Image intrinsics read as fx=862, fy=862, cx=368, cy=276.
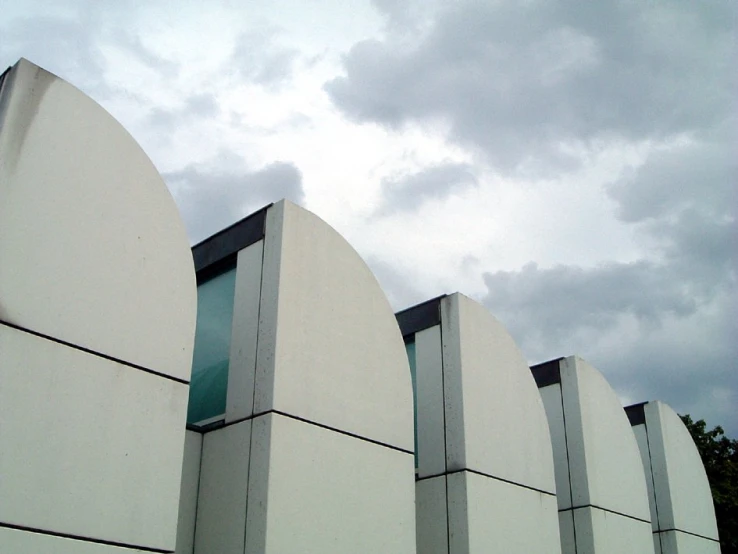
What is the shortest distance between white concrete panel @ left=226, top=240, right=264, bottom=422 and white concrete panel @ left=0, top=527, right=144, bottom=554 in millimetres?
2799

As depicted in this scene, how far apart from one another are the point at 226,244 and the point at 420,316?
4072 millimetres

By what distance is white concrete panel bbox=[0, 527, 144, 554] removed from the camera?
26.2 feet

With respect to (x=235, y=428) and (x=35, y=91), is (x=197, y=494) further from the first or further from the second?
(x=35, y=91)

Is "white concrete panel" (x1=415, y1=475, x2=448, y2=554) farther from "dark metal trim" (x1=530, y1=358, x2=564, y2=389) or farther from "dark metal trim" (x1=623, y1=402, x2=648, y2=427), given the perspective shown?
"dark metal trim" (x1=623, y1=402, x2=648, y2=427)

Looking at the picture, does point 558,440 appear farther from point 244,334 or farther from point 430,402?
point 244,334

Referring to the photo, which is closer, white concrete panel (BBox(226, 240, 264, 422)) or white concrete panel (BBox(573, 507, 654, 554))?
white concrete panel (BBox(226, 240, 264, 422))

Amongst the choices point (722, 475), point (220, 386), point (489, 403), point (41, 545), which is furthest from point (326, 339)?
point (722, 475)

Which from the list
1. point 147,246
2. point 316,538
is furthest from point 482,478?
point 147,246

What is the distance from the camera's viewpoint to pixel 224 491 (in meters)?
10.8

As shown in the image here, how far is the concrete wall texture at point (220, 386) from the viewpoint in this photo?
8648mm

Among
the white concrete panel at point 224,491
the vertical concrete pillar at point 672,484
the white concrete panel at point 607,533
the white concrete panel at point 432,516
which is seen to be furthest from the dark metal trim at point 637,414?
the white concrete panel at point 224,491

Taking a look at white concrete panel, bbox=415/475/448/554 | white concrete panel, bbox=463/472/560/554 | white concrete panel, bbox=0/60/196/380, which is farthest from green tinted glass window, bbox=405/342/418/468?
white concrete panel, bbox=0/60/196/380

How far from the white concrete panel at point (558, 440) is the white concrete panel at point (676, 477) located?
408 cm

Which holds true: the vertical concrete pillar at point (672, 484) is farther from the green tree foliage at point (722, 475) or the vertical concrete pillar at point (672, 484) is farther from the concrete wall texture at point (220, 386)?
the green tree foliage at point (722, 475)
